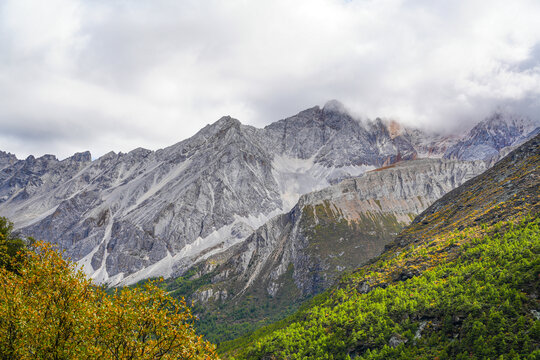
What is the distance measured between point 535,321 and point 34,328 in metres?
53.5

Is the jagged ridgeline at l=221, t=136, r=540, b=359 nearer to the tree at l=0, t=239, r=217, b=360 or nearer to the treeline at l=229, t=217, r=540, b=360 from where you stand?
the treeline at l=229, t=217, r=540, b=360

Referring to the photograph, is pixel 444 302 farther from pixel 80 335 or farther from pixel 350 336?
pixel 80 335

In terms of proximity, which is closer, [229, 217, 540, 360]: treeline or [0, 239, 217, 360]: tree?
[0, 239, 217, 360]: tree

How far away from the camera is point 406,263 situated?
3669 inches

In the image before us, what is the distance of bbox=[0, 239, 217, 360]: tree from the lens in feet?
89.7

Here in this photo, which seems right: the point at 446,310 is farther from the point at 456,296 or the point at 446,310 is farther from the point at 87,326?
the point at 87,326

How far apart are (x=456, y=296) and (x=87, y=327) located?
183ft

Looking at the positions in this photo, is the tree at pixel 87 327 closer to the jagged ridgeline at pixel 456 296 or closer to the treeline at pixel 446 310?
the jagged ridgeline at pixel 456 296

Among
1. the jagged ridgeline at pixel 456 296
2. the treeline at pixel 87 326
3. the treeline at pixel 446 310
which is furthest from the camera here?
the jagged ridgeline at pixel 456 296

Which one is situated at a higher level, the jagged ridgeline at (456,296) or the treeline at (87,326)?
the treeline at (87,326)

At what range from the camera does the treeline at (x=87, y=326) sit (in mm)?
27328

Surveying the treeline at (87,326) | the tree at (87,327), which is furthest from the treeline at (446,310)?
the tree at (87,327)

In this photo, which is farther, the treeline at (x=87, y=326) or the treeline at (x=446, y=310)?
the treeline at (x=446, y=310)

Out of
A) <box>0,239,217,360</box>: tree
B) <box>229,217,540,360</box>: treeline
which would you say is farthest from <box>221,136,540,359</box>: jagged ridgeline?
<box>0,239,217,360</box>: tree
